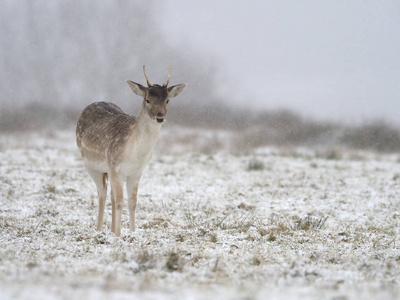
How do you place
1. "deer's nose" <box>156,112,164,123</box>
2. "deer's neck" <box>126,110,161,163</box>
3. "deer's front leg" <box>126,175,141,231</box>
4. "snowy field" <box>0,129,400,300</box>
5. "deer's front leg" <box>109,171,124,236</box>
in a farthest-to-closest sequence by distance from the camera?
"deer's front leg" <box>126,175,141,231</box>, "deer's front leg" <box>109,171,124,236</box>, "deer's neck" <box>126,110,161,163</box>, "deer's nose" <box>156,112,164,123</box>, "snowy field" <box>0,129,400,300</box>

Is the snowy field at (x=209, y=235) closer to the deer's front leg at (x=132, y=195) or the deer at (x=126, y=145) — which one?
the deer's front leg at (x=132, y=195)

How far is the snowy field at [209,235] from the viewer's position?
384 cm

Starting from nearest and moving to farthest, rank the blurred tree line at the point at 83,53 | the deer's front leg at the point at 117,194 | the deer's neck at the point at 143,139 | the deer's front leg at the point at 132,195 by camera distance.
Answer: the deer's neck at the point at 143,139 < the deer's front leg at the point at 117,194 < the deer's front leg at the point at 132,195 < the blurred tree line at the point at 83,53

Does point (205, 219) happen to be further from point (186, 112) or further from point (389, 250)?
point (186, 112)

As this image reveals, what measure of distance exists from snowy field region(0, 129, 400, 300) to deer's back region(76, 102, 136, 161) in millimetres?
1227

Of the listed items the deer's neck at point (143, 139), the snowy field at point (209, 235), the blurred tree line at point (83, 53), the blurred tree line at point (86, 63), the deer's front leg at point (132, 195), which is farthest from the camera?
the blurred tree line at point (83, 53)

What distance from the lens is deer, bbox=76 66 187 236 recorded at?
6402 millimetres

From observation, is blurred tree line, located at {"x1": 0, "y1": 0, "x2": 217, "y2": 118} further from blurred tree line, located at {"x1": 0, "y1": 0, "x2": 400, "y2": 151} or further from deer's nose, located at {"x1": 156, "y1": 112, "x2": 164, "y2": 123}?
deer's nose, located at {"x1": 156, "y1": 112, "x2": 164, "y2": 123}

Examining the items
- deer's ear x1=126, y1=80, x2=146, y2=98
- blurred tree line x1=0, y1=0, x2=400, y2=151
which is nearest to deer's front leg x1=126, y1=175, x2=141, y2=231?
deer's ear x1=126, y1=80, x2=146, y2=98

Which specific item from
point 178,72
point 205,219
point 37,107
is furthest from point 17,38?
point 205,219

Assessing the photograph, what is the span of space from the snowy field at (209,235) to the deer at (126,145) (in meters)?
0.63

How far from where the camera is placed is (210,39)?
34469mm

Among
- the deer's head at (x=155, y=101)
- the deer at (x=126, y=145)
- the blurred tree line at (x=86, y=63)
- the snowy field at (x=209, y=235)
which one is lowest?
the snowy field at (x=209, y=235)

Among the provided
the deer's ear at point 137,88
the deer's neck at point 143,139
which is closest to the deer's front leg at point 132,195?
the deer's neck at point 143,139
